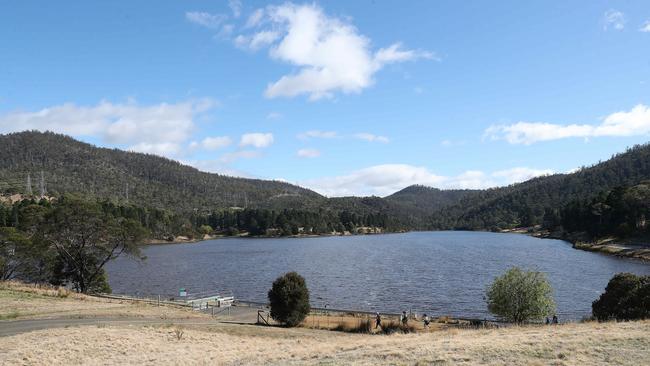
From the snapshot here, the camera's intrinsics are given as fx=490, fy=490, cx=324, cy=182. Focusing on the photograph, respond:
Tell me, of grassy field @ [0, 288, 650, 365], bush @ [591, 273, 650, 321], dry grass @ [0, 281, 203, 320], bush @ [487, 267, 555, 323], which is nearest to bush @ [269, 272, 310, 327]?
grassy field @ [0, 288, 650, 365]

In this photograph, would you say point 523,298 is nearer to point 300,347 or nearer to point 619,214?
point 300,347

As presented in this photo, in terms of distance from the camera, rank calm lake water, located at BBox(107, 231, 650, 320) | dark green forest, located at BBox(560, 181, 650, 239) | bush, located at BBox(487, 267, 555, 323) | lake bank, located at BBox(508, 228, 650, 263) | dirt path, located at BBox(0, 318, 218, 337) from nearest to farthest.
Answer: dirt path, located at BBox(0, 318, 218, 337)
bush, located at BBox(487, 267, 555, 323)
calm lake water, located at BBox(107, 231, 650, 320)
lake bank, located at BBox(508, 228, 650, 263)
dark green forest, located at BBox(560, 181, 650, 239)

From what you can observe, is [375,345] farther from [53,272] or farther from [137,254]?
[53,272]

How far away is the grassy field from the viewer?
20266 mm

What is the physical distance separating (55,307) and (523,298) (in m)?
42.8

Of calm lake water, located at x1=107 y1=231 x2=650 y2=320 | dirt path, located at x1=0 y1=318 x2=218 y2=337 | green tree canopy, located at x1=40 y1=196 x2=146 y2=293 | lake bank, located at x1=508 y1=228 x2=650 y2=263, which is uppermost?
green tree canopy, located at x1=40 y1=196 x2=146 y2=293

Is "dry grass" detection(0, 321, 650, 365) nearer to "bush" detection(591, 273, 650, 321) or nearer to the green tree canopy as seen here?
"bush" detection(591, 273, 650, 321)

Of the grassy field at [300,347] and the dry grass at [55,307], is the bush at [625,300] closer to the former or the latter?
the grassy field at [300,347]

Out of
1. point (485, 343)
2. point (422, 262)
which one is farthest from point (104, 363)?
point (422, 262)

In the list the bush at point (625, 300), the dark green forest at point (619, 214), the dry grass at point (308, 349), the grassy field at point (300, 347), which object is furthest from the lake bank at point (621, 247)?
the dry grass at point (308, 349)

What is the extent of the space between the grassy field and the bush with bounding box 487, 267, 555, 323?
18.5m

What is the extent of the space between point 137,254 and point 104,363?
5249 cm

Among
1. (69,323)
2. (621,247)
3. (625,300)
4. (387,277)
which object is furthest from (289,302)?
(621,247)

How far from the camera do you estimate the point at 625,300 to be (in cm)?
3912
